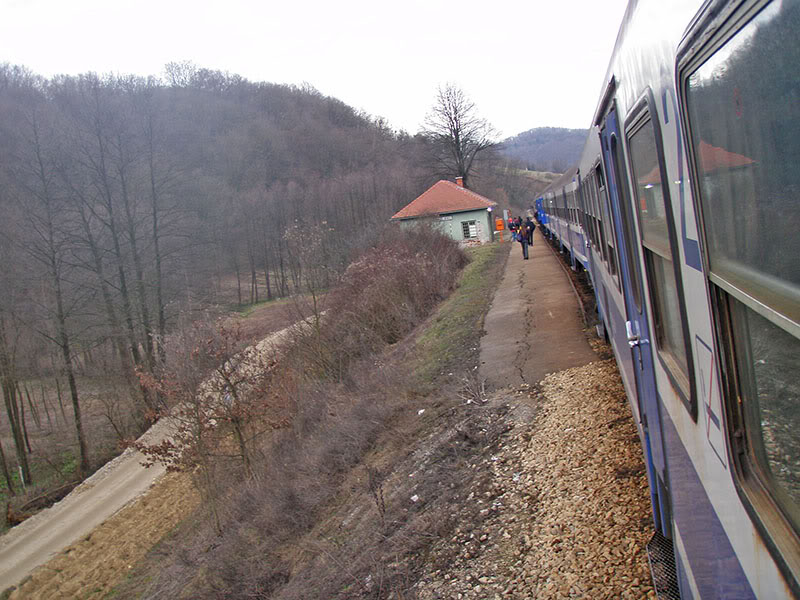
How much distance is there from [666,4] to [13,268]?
30.7 meters

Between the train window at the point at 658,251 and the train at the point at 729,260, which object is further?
the train window at the point at 658,251

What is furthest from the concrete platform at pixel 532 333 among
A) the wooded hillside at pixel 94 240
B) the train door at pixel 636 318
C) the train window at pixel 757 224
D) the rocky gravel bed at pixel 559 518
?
the train window at pixel 757 224

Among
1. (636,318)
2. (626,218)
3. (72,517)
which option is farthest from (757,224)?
(72,517)

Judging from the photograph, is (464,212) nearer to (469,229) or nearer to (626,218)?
(469,229)

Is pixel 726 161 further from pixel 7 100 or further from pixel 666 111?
pixel 7 100

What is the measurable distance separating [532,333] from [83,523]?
45.4 feet

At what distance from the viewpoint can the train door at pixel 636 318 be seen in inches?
145

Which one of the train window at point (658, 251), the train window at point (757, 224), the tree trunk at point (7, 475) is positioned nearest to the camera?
the train window at point (757, 224)

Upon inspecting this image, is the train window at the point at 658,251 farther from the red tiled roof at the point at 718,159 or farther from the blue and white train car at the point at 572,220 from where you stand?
the blue and white train car at the point at 572,220

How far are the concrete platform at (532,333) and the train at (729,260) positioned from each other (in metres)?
7.45

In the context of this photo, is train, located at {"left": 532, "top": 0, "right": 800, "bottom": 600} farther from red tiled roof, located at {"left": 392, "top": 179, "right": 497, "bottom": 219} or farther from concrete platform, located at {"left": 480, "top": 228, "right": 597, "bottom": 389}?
red tiled roof, located at {"left": 392, "top": 179, "right": 497, "bottom": 219}

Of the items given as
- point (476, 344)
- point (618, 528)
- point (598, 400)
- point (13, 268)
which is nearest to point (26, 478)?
point (13, 268)

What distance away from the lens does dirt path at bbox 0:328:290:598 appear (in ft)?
52.6

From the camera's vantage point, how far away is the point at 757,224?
137 centimetres
